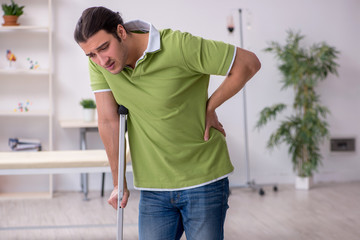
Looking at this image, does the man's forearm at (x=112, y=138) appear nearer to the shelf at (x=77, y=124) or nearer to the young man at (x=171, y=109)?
the young man at (x=171, y=109)

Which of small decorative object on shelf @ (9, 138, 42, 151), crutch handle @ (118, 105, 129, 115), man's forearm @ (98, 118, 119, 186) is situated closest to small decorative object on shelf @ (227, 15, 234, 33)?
small decorative object on shelf @ (9, 138, 42, 151)

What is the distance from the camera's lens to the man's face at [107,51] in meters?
1.37

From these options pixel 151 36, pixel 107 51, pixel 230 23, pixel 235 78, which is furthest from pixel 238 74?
pixel 230 23

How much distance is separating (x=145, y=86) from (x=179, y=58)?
13 cm

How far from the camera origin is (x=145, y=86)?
147 cm

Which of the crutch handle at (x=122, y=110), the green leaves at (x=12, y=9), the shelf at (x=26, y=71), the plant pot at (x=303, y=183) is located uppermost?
the green leaves at (x=12, y=9)

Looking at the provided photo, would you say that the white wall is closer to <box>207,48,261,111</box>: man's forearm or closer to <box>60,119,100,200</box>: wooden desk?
<box>60,119,100,200</box>: wooden desk

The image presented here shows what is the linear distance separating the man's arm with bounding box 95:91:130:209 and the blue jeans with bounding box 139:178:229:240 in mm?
180

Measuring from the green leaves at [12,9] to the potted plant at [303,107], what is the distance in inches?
91.9

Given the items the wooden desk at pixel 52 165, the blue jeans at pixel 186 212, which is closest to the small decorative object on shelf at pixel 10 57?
the wooden desk at pixel 52 165

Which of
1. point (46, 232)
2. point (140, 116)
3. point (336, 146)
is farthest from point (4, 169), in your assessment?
point (336, 146)

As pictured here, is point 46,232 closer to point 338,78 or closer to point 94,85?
point 94,85

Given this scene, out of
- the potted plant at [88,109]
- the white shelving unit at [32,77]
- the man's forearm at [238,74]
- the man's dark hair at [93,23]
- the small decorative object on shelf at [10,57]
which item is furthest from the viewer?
the white shelving unit at [32,77]

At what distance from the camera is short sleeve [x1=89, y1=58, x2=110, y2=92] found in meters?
1.55
